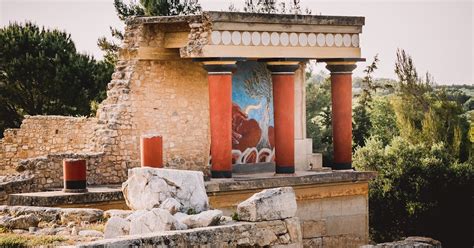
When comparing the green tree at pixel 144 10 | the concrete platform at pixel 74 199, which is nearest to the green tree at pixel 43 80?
the green tree at pixel 144 10

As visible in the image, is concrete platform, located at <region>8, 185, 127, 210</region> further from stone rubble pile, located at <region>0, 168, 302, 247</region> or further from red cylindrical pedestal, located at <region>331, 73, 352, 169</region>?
red cylindrical pedestal, located at <region>331, 73, 352, 169</region>

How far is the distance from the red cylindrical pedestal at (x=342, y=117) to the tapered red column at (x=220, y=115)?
3.77 m

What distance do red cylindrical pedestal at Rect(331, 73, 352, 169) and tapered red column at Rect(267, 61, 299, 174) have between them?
78.8 inches

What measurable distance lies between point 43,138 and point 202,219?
41.7 ft

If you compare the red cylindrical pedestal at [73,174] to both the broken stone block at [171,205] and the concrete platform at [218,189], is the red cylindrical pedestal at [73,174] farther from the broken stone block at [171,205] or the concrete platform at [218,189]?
the broken stone block at [171,205]

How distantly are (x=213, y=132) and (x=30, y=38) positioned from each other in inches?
580

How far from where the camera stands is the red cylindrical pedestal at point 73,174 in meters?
24.2

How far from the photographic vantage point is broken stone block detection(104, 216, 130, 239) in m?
17.1

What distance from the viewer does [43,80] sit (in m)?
40.3

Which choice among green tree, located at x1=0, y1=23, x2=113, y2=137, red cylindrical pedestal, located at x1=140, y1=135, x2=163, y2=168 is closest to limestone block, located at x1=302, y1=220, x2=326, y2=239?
red cylindrical pedestal, located at x1=140, y1=135, x2=163, y2=168

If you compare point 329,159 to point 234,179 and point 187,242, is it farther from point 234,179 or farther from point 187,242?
point 187,242

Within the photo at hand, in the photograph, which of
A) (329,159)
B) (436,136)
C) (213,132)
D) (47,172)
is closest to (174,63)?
(213,132)

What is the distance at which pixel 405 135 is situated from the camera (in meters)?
48.6

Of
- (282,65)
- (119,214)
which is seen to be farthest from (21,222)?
(282,65)
